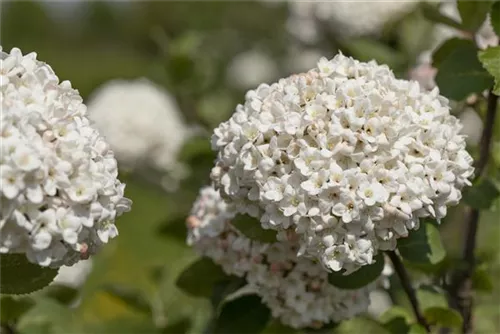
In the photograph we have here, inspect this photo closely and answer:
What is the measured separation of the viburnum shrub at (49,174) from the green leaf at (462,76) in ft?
2.45

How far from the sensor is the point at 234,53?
224 inches

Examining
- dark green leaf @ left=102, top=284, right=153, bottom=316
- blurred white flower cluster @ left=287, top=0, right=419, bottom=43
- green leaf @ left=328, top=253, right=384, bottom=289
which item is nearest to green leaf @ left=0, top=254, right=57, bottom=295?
green leaf @ left=328, top=253, right=384, bottom=289

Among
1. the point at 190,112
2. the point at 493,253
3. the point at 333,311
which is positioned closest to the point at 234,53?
the point at 190,112

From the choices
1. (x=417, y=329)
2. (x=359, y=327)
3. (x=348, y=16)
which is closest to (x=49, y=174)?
(x=417, y=329)

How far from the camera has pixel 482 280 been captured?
6.19 feet

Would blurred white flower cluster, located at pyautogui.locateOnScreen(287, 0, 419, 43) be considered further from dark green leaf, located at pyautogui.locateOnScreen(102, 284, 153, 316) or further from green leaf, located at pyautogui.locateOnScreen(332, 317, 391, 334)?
dark green leaf, located at pyautogui.locateOnScreen(102, 284, 153, 316)

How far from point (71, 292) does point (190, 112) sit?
1334mm

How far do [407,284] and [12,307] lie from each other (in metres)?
0.85

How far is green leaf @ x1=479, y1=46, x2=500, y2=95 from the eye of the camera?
1534 mm

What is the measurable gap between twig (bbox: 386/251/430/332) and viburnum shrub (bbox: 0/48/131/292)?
1.69ft

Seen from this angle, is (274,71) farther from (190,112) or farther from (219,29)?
(190,112)

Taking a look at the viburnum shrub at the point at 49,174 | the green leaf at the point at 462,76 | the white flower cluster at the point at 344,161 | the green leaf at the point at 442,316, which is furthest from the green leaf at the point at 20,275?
the green leaf at the point at 462,76

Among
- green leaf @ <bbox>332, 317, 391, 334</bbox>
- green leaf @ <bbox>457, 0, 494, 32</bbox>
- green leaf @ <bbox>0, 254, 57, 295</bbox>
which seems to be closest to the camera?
green leaf @ <bbox>0, 254, 57, 295</bbox>

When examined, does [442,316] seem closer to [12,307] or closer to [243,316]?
[243,316]
